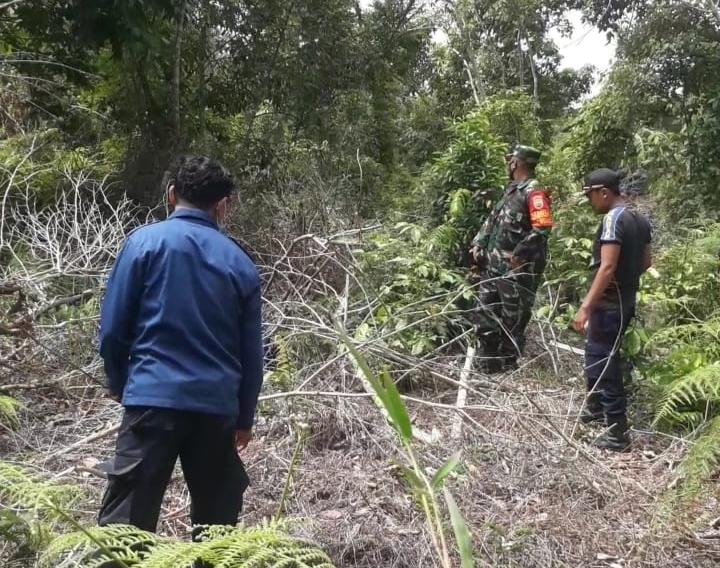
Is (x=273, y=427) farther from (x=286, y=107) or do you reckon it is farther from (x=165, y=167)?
(x=286, y=107)

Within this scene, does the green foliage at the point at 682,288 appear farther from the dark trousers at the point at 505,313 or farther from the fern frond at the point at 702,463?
the fern frond at the point at 702,463

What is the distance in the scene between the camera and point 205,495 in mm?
2424

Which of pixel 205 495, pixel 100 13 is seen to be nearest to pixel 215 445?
pixel 205 495

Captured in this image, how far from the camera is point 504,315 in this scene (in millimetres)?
5070

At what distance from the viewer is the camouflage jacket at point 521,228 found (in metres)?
4.87

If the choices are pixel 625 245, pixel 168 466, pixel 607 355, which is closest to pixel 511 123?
pixel 625 245

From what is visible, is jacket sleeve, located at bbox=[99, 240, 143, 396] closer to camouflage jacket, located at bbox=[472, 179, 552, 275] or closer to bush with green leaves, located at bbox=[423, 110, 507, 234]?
camouflage jacket, located at bbox=[472, 179, 552, 275]

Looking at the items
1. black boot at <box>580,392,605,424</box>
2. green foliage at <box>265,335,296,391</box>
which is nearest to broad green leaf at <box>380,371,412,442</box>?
green foliage at <box>265,335,296,391</box>

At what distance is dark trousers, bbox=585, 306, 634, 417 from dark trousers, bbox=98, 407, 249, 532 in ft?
7.63

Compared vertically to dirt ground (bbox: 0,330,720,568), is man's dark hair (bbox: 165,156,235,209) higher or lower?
higher

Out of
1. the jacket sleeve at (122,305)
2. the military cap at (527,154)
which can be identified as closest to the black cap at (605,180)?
the military cap at (527,154)

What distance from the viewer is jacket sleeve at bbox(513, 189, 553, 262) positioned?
4.85 m

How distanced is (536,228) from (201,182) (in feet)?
9.98

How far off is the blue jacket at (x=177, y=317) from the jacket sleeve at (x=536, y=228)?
297 centimetres
